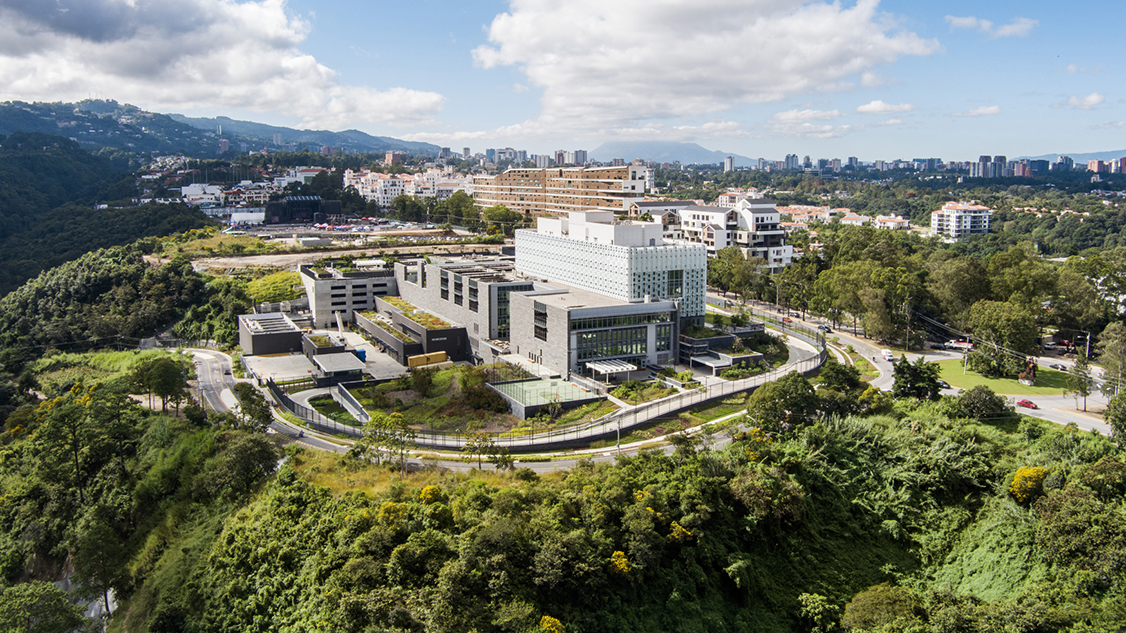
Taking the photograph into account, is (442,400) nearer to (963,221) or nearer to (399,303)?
(399,303)

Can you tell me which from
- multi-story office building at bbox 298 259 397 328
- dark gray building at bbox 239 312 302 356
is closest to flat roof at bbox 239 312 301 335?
dark gray building at bbox 239 312 302 356

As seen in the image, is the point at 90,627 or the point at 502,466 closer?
the point at 90,627

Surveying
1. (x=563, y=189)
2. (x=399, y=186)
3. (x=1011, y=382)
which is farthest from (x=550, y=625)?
(x=399, y=186)

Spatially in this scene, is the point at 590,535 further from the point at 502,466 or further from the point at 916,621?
the point at 916,621

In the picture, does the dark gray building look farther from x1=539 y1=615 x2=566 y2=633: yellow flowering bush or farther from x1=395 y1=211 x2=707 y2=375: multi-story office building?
x1=539 y1=615 x2=566 y2=633: yellow flowering bush

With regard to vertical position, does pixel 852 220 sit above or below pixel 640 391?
above

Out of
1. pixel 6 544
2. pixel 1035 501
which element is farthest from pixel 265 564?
pixel 1035 501
